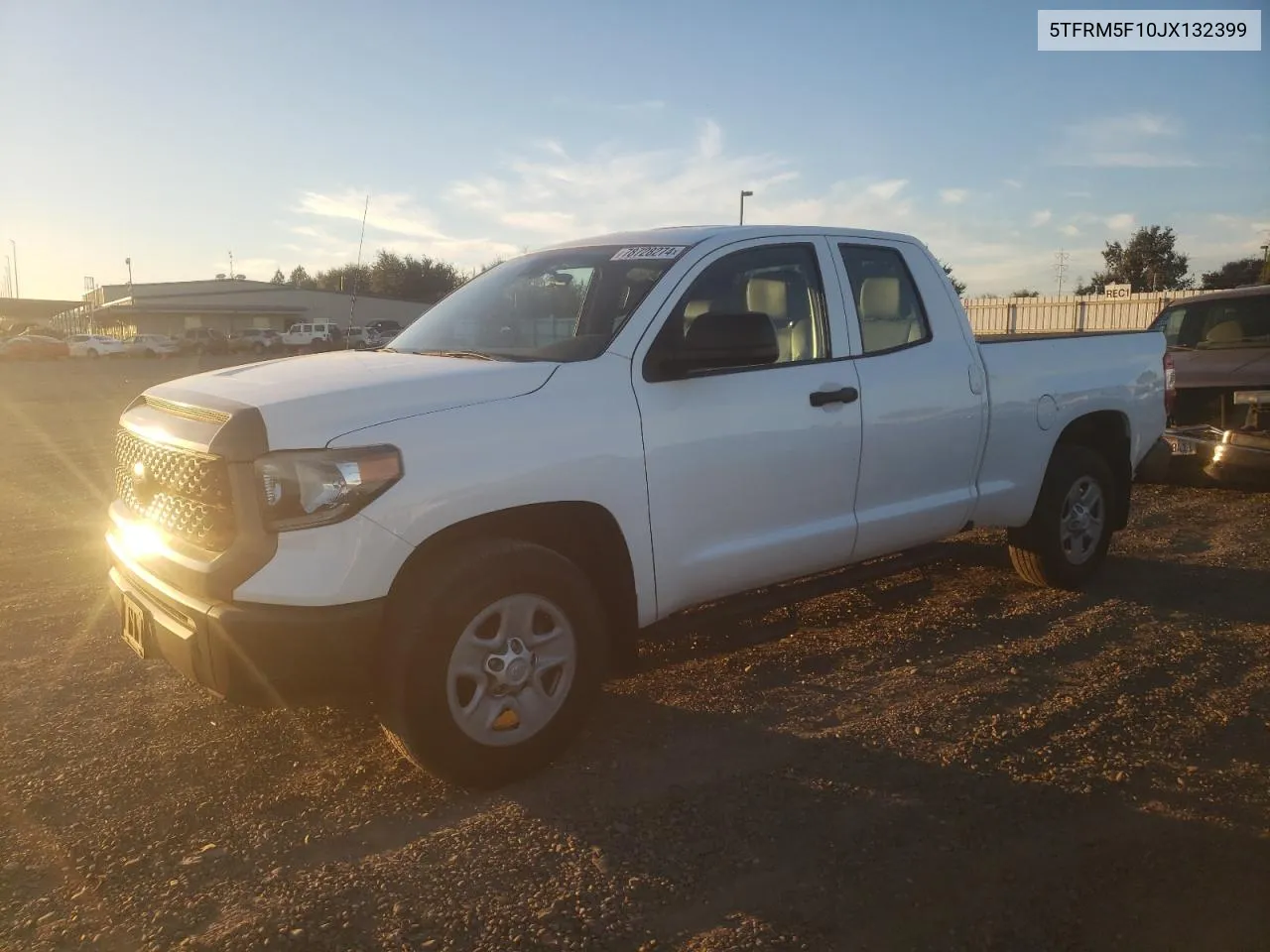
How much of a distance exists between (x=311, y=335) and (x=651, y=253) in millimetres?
51658

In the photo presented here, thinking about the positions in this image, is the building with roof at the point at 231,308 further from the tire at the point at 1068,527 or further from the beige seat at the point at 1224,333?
the tire at the point at 1068,527

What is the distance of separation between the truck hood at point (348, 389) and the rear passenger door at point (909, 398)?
1665 millimetres

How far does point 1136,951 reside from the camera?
7.89ft

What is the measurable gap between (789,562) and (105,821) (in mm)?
2664

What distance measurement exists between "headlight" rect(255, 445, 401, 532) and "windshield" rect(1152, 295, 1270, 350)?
821cm

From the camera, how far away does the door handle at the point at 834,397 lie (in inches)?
159

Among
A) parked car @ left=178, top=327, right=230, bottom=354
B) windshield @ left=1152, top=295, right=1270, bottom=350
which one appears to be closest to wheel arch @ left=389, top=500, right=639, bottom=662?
windshield @ left=1152, top=295, right=1270, bottom=350

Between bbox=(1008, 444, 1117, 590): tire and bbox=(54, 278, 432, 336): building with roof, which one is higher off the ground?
bbox=(54, 278, 432, 336): building with roof

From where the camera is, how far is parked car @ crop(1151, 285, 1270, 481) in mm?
7945

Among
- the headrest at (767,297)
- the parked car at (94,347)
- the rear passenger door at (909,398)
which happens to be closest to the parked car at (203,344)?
the parked car at (94,347)

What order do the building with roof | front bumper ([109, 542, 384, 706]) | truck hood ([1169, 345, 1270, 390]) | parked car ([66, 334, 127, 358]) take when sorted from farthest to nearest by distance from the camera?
the building with roof < parked car ([66, 334, 127, 358]) < truck hood ([1169, 345, 1270, 390]) < front bumper ([109, 542, 384, 706])

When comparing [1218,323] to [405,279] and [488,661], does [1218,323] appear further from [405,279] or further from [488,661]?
[405,279]

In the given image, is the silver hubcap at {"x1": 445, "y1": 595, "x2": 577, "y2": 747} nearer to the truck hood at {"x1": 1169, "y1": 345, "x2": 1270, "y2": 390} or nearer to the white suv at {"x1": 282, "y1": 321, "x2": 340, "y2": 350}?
the truck hood at {"x1": 1169, "y1": 345, "x2": 1270, "y2": 390}

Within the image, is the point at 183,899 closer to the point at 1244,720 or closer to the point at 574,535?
the point at 574,535
